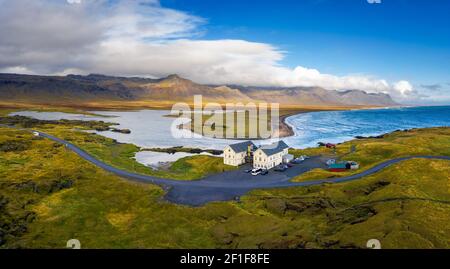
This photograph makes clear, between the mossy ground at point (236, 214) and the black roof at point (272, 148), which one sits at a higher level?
the black roof at point (272, 148)

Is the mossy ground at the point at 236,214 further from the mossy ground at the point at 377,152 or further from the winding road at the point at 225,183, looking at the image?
the mossy ground at the point at 377,152

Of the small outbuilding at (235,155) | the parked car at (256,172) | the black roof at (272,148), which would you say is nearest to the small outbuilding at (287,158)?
the black roof at (272,148)

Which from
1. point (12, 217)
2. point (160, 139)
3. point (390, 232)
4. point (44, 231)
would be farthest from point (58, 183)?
point (160, 139)

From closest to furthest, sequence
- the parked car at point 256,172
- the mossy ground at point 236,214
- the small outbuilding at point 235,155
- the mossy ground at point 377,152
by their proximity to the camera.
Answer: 1. the mossy ground at point 236,214
2. the mossy ground at point 377,152
3. the parked car at point 256,172
4. the small outbuilding at point 235,155

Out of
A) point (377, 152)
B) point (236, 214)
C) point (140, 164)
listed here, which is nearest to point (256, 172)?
point (236, 214)

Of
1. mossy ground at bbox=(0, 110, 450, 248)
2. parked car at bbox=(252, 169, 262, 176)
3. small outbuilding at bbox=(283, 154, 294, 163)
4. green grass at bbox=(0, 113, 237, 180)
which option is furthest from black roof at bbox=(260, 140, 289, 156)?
mossy ground at bbox=(0, 110, 450, 248)

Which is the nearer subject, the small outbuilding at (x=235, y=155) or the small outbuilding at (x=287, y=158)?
the small outbuilding at (x=235, y=155)

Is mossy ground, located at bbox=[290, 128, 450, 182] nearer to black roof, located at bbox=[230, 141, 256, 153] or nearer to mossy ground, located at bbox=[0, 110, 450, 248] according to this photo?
mossy ground, located at bbox=[0, 110, 450, 248]
